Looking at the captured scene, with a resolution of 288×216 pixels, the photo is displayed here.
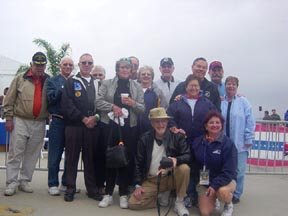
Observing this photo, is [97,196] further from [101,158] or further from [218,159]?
[218,159]

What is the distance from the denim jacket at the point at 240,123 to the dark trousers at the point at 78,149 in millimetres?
1899

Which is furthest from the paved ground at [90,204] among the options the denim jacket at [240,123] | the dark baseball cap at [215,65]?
the dark baseball cap at [215,65]

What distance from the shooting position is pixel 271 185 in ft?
22.3

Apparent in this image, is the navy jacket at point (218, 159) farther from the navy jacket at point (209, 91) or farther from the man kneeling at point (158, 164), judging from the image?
the navy jacket at point (209, 91)

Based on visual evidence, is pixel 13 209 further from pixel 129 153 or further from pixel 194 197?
pixel 194 197

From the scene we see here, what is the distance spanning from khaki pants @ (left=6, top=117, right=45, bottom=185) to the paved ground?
308 mm

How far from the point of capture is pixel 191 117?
5.05 m

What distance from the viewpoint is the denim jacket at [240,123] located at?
543 cm

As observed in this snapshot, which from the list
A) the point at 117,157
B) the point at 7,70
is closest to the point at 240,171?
the point at 117,157

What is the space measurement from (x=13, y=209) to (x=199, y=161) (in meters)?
2.34

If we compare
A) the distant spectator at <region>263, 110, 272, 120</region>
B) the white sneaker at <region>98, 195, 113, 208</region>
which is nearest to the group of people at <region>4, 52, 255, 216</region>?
the white sneaker at <region>98, 195, 113, 208</region>

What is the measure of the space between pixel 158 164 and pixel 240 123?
54.0 inches

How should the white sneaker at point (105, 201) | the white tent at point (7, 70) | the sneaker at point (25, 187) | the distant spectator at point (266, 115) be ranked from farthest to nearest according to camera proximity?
the white tent at point (7, 70)
the distant spectator at point (266, 115)
the sneaker at point (25, 187)
the white sneaker at point (105, 201)

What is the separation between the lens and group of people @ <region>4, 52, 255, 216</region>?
4785mm
